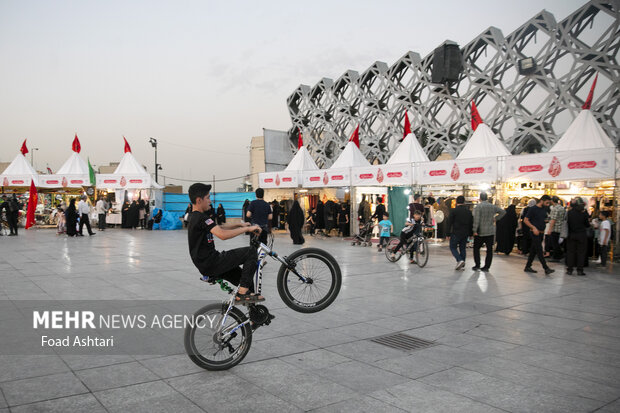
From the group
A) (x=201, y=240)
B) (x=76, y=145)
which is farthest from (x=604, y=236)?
(x=76, y=145)

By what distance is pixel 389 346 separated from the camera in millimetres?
4574

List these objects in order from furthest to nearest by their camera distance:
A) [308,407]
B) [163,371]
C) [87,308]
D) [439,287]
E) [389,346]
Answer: [439,287] < [87,308] < [389,346] < [163,371] < [308,407]

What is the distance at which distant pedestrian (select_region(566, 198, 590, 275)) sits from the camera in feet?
30.8

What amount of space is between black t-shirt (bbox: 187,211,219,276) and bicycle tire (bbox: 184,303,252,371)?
0.36 metres

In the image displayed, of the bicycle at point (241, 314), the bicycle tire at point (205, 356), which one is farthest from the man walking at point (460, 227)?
the bicycle tire at point (205, 356)

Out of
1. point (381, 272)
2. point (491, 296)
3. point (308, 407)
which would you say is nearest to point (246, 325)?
point (308, 407)

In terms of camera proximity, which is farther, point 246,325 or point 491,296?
point 491,296

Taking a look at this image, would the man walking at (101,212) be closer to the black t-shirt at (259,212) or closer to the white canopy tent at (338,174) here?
the white canopy tent at (338,174)

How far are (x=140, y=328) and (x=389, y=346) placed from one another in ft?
9.41

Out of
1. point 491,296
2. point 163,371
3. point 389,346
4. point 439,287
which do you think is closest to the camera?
point 163,371

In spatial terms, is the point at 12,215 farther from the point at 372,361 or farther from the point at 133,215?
the point at 372,361

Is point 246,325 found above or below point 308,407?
above

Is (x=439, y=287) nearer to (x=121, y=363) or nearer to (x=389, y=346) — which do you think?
(x=389, y=346)

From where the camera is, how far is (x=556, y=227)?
38.8 ft
